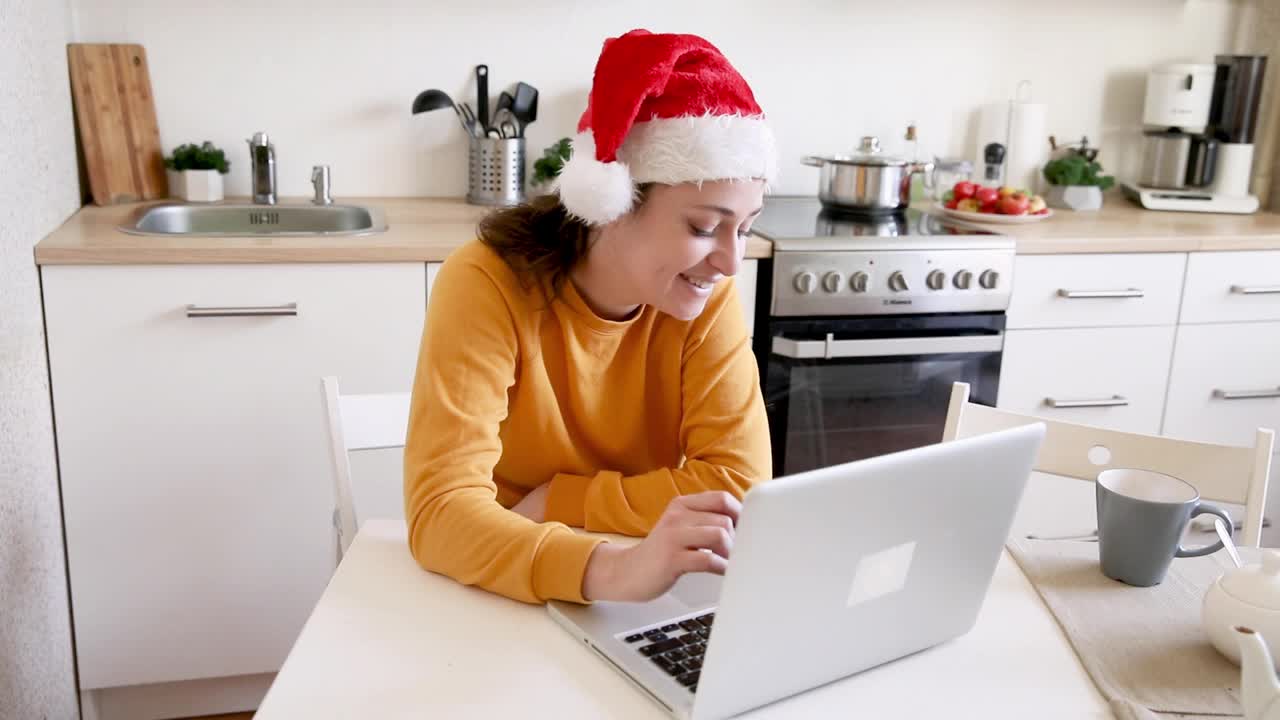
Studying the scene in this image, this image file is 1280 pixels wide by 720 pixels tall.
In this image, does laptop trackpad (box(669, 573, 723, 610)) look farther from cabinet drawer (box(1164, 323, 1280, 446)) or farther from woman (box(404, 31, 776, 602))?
cabinet drawer (box(1164, 323, 1280, 446))

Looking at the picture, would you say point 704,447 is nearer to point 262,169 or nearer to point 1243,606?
point 1243,606

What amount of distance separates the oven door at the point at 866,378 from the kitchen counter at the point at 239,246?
23 cm

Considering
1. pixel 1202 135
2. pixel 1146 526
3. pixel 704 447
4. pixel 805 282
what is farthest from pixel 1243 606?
pixel 1202 135

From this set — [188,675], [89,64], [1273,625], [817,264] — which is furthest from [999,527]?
[89,64]

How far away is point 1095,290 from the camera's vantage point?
2.66 m

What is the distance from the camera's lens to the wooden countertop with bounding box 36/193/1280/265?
7.09 feet

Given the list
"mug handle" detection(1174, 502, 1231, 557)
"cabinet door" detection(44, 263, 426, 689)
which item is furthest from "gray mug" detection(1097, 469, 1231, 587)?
"cabinet door" detection(44, 263, 426, 689)

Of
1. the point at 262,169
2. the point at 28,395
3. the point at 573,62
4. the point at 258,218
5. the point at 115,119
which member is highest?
the point at 573,62

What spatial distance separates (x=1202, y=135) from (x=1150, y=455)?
1.95 metres

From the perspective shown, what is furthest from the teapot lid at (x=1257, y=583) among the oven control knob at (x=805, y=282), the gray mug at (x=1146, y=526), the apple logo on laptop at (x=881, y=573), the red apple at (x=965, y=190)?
the red apple at (x=965, y=190)

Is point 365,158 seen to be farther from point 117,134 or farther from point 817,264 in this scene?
point 817,264

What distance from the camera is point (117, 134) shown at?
2.60 m

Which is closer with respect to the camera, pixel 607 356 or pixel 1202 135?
pixel 607 356

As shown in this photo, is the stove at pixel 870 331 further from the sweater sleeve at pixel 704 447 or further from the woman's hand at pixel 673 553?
the woman's hand at pixel 673 553
